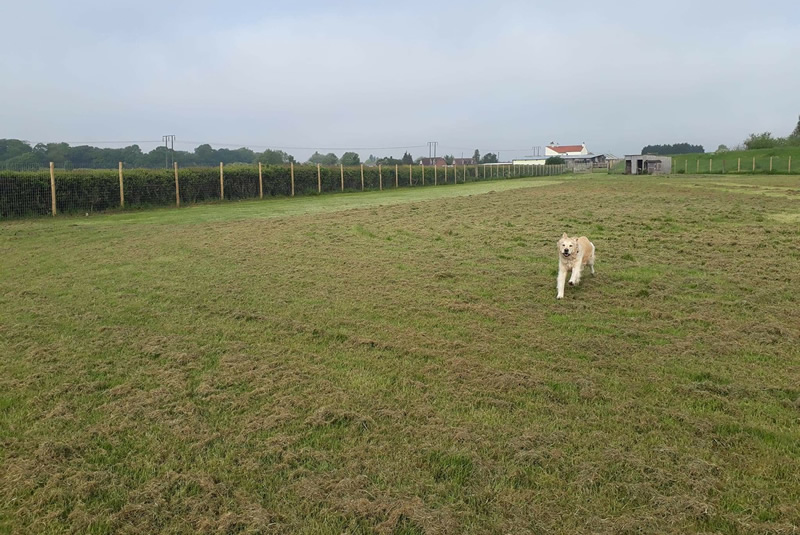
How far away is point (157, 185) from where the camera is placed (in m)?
21.6

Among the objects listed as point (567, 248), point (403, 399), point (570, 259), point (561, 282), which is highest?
point (567, 248)

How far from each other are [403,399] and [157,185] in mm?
20666

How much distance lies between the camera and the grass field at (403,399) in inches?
98.5

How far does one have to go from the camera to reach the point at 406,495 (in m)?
2.57

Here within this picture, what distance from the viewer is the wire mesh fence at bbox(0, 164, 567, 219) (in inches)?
688

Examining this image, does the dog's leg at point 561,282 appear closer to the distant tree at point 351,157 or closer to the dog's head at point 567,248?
the dog's head at point 567,248

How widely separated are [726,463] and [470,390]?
1504 mm

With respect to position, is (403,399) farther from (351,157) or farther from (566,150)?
(566,150)

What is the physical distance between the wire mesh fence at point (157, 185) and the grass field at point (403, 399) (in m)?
11.2

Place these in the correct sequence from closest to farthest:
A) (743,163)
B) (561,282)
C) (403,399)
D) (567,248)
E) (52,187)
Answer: (403,399) → (561,282) → (567,248) → (52,187) → (743,163)

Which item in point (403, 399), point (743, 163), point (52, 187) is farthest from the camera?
point (743, 163)

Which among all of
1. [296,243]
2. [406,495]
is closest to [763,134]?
[296,243]

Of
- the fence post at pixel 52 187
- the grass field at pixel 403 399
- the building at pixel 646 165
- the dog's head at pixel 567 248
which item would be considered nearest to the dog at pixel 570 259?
the dog's head at pixel 567 248

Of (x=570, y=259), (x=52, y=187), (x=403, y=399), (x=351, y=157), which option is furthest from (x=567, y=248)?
(x=351, y=157)
